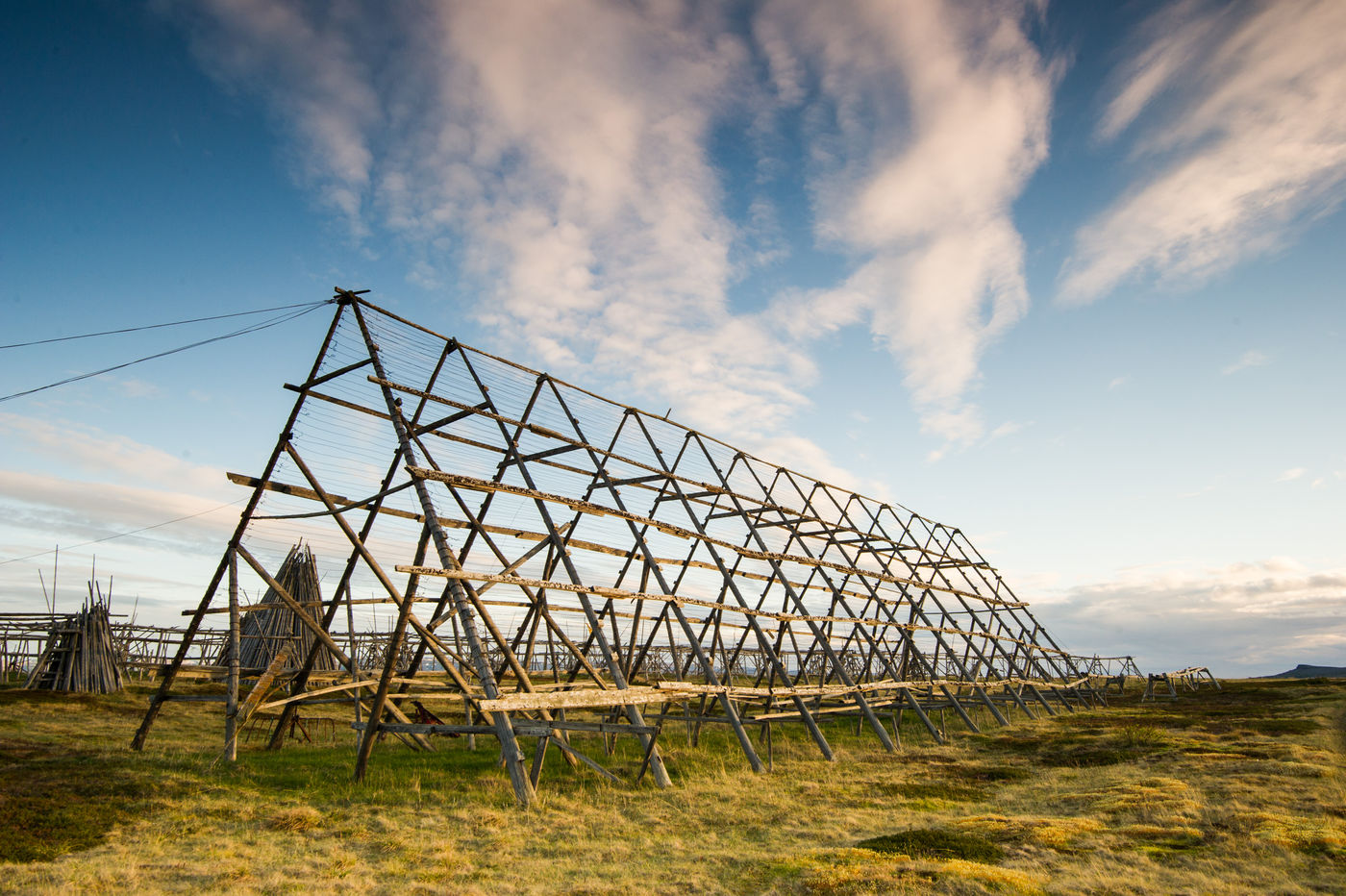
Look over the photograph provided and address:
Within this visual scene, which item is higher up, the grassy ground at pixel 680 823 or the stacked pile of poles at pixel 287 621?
the stacked pile of poles at pixel 287 621

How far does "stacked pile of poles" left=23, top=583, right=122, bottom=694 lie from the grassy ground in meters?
9.71

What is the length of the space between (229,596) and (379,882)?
8411mm

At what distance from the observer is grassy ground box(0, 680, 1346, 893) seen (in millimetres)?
6156

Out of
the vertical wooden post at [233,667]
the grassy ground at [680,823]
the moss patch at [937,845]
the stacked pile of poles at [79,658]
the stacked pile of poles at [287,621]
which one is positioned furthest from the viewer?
the stacked pile of poles at [287,621]

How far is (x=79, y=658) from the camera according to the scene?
879 inches

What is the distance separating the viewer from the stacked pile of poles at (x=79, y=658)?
2203 centimetres

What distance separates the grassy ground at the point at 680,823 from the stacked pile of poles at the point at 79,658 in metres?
9.71

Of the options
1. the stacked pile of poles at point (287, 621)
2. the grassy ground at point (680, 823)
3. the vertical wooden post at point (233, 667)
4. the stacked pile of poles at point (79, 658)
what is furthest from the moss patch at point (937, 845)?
the stacked pile of poles at point (79, 658)

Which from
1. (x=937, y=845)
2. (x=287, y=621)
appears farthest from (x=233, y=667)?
(x=287, y=621)

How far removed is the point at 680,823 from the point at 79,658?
24.0 meters

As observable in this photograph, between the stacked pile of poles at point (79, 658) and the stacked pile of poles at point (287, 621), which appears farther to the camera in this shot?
the stacked pile of poles at point (287, 621)

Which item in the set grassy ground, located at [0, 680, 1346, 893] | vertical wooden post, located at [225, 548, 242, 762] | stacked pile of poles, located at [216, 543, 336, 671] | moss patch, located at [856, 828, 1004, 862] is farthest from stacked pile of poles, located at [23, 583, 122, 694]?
moss patch, located at [856, 828, 1004, 862]

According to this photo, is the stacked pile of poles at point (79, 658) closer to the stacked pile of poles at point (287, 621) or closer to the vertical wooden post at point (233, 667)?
the stacked pile of poles at point (287, 621)

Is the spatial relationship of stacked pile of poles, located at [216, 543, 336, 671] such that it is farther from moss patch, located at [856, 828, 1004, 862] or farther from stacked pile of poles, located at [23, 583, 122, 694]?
moss patch, located at [856, 828, 1004, 862]
